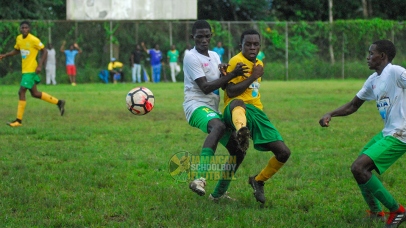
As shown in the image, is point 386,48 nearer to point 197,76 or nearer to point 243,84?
point 243,84

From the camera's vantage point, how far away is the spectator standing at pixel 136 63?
3172 cm

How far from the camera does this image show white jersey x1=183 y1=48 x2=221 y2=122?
677cm

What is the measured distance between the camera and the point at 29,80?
527 inches

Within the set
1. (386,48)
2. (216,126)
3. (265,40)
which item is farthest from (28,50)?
(265,40)

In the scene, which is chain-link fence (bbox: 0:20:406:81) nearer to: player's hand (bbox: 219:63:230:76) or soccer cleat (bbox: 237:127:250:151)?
player's hand (bbox: 219:63:230:76)

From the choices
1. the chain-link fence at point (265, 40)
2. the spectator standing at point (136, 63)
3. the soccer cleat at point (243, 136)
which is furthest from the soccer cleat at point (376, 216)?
the chain-link fence at point (265, 40)

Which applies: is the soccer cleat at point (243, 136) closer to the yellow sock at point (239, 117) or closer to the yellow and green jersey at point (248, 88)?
the yellow sock at point (239, 117)

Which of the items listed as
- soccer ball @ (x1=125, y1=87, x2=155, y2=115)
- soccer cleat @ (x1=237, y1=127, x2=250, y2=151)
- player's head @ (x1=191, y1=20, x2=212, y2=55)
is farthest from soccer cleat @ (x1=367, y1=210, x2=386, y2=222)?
soccer ball @ (x1=125, y1=87, x2=155, y2=115)

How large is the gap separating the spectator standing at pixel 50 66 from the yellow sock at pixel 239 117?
81.8ft

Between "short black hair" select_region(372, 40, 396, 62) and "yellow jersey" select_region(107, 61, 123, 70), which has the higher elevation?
"short black hair" select_region(372, 40, 396, 62)

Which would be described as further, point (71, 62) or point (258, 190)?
point (71, 62)

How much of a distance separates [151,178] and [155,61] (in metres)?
24.8

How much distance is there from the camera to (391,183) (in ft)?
25.1

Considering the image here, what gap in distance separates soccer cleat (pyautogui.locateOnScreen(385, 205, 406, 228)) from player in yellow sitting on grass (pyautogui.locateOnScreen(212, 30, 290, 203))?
46.3 inches
